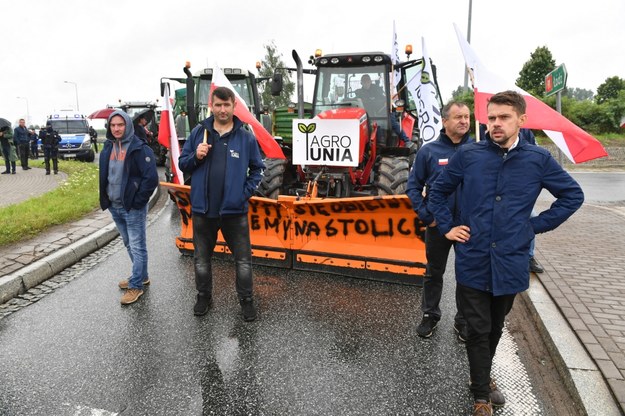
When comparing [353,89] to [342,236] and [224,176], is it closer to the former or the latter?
[342,236]

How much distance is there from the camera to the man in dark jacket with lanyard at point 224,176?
13.3ft

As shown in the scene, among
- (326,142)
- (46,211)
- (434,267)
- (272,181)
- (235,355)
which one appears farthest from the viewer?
(46,211)

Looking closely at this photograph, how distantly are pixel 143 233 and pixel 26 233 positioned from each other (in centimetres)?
306

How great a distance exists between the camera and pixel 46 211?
7.95 meters

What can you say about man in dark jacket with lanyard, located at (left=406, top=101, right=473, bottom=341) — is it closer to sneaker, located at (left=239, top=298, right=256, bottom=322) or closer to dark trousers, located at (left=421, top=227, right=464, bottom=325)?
dark trousers, located at (left=421, top=227, right=464, bottom=325)

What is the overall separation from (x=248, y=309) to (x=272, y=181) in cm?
292

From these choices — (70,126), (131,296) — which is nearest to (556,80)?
(131,296)

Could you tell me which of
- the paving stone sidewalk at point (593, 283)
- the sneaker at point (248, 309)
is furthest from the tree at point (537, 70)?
the sneaker at point (248, 309)

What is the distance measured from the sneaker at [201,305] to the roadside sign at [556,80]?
5.37 meters

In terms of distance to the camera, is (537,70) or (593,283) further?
(537,70)

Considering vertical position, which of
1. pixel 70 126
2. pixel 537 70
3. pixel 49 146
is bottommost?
pixel 49 146

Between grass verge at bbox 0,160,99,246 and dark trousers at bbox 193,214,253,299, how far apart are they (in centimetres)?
366

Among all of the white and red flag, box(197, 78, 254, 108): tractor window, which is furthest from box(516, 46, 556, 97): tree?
the white and red flag

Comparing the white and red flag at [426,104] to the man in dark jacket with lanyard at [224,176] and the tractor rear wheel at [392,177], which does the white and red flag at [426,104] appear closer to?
the tractor rear wheel at [392,177]
